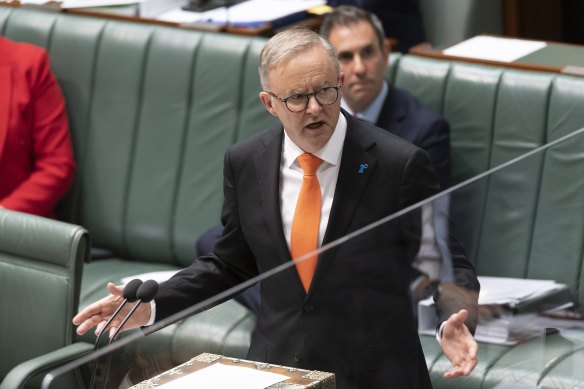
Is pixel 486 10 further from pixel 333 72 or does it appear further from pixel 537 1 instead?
pixel 333 72

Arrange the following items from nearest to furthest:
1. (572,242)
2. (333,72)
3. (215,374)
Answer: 1. (215,374)
2. (572,242)
3. (333,72)

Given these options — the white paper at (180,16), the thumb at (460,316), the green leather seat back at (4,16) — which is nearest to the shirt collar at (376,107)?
the white paper at (180,16)

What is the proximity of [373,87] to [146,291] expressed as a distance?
1599 mm

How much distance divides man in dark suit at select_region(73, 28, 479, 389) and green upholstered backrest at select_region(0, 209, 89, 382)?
0.78 m

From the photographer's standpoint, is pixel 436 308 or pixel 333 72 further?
pixel 333 72


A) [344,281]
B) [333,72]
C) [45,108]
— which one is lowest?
[45,108]

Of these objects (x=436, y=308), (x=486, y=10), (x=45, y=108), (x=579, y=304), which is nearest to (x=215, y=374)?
(x=436, y=308)

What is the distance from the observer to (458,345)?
1.67 metres

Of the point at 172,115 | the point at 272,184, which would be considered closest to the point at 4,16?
the point at 172,115

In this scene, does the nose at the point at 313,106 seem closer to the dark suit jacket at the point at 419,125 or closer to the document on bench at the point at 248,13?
the dark suit jacket at the point at 419,125

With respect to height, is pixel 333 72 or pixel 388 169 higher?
pixel 333 72

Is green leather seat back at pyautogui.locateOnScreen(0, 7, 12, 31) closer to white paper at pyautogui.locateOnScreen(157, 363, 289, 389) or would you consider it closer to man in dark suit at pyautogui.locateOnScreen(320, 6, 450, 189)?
A: man in dark suit at pyautogui.locateOnScreen(320, 6, 450, 189)

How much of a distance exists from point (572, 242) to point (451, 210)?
0.89 ft

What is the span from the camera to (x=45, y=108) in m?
3.87
